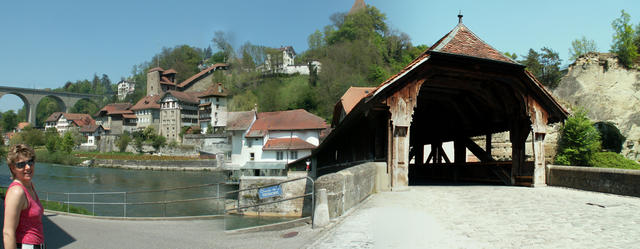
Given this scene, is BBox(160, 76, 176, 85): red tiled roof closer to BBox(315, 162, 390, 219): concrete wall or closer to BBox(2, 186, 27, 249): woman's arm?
BBox(315, 162, 390, 219): concrete wall

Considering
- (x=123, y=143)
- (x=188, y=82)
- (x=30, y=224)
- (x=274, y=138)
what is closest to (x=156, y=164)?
(x=123, y=143)

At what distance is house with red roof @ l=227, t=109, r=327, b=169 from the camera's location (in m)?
52.4

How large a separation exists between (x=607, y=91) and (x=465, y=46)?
1205 inches

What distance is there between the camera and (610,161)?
2753cm

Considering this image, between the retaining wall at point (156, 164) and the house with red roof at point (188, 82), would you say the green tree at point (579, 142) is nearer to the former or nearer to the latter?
the retaining wall at point (156, 164)

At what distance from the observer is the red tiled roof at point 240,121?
57.5 m

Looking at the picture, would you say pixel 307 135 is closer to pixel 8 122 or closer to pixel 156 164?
pixel 156 164

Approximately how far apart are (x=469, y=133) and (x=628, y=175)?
22.6 ft

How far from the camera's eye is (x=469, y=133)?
1719cm

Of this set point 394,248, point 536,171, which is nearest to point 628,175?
point 536,171

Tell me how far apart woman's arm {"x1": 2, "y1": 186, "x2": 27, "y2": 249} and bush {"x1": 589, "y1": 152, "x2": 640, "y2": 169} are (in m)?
31.9

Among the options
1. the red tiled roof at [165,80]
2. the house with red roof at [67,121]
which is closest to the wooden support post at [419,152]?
the red tiled roof at [165,80]

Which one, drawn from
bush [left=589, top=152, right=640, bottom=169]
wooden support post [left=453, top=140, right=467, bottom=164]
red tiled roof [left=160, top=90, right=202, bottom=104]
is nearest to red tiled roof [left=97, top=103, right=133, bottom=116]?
red tiled roof [left=160, top=90, right=202, bottom=104]

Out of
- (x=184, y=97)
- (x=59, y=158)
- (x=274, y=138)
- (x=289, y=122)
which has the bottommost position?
(x=59, y=158)
